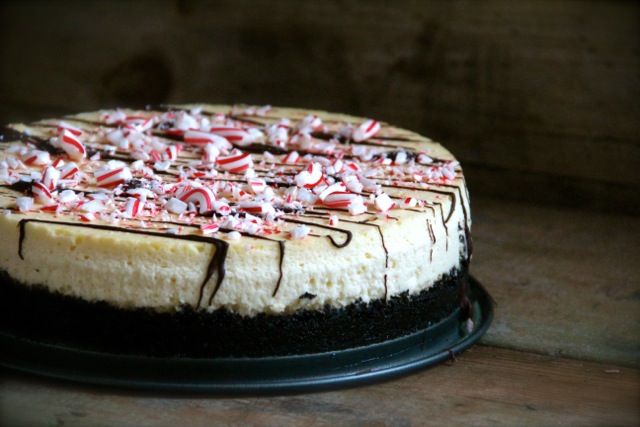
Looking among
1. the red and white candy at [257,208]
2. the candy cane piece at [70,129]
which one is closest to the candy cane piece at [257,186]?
the red and white candy at [257,208]

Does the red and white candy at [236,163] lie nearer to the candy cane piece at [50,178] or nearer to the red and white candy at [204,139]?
the red and white candy at [204,139]

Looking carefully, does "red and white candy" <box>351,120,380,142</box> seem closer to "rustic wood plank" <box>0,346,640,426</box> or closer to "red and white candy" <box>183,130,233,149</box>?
"red and white candy" <box>183,130,233,149</box>

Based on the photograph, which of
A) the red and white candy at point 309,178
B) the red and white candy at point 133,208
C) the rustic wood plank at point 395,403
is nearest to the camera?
the rustic wood plank at point 395,403

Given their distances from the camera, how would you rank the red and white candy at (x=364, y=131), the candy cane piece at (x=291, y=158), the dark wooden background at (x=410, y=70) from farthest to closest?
the dark wooden background at (x=410, y=70), the red and white candy at (x=364, y=131), the candy cane piece at (x=291, y=158)

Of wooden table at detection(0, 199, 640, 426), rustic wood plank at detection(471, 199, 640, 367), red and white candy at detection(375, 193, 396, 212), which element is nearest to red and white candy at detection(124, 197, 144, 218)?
wooden table at detection(0, 199, 640, 426)

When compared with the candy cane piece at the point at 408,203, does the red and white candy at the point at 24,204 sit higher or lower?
lower

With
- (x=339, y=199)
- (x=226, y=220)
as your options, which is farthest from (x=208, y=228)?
(x=339, y=199)

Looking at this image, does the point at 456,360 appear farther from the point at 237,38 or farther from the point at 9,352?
the point at 237,38

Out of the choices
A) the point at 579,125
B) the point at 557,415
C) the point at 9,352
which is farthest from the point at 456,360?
the point at 579,125
